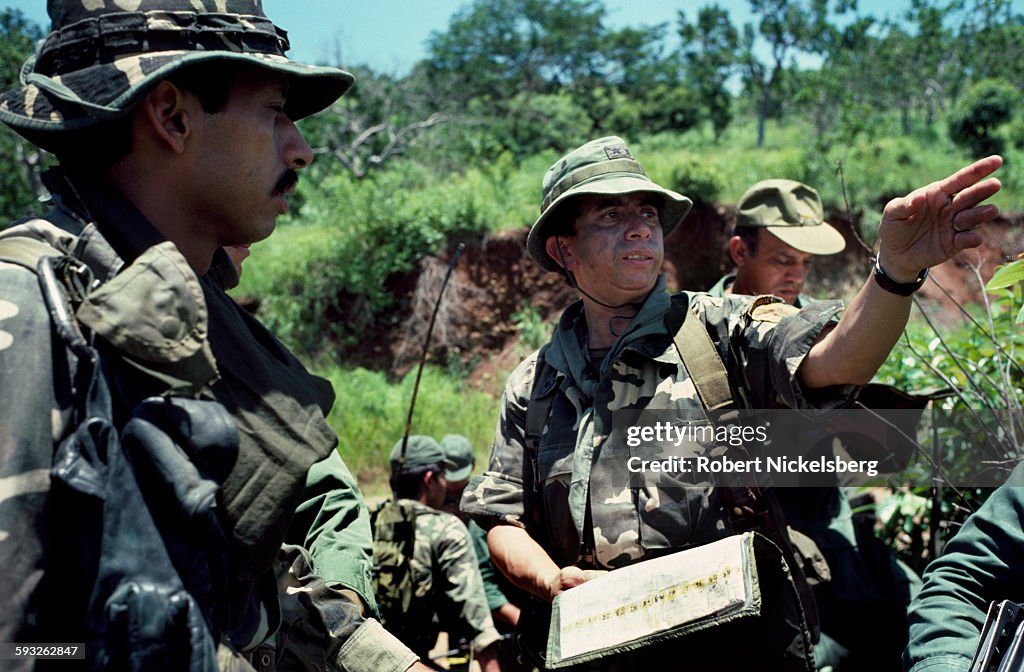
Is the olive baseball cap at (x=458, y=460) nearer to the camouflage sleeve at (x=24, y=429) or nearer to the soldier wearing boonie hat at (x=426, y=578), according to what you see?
the soldier wearing boonie hat at (x=426, y=578)

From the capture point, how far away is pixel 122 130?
1.47m

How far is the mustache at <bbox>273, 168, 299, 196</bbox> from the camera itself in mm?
1583

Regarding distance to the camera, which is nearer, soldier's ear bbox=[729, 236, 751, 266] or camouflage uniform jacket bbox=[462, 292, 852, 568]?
camouflage uniform jacket bbox=[462, 292, 852, 568]

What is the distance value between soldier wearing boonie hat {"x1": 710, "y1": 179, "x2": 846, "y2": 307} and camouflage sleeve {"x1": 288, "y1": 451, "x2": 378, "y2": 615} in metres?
2.20

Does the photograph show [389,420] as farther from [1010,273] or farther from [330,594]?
[1010,273]

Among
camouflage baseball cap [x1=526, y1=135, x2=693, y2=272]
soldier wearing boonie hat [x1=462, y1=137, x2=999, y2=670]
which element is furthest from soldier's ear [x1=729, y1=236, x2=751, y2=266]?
soldier wearing boonie hat [x1=462, y1=137, x2=999, y2=670]

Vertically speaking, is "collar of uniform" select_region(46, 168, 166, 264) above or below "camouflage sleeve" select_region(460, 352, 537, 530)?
above

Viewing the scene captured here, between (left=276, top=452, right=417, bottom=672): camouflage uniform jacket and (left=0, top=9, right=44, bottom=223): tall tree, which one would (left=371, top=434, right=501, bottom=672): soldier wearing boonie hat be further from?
(left=0, top=9, right=44, bottom=223): tall tree

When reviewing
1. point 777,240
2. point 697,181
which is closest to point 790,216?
point 777,240

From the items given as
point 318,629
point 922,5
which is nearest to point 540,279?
point 318,629

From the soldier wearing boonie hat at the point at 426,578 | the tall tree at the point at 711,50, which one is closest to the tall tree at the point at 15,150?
the soldier wearing boonie hat at the point at 426,578

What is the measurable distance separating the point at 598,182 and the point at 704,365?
70 centimetres

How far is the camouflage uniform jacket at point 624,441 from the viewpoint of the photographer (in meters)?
2.37

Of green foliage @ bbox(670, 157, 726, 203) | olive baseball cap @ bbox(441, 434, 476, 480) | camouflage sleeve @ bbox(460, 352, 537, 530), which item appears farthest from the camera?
green foliage @ bbox(670, 157, 726, 203)
